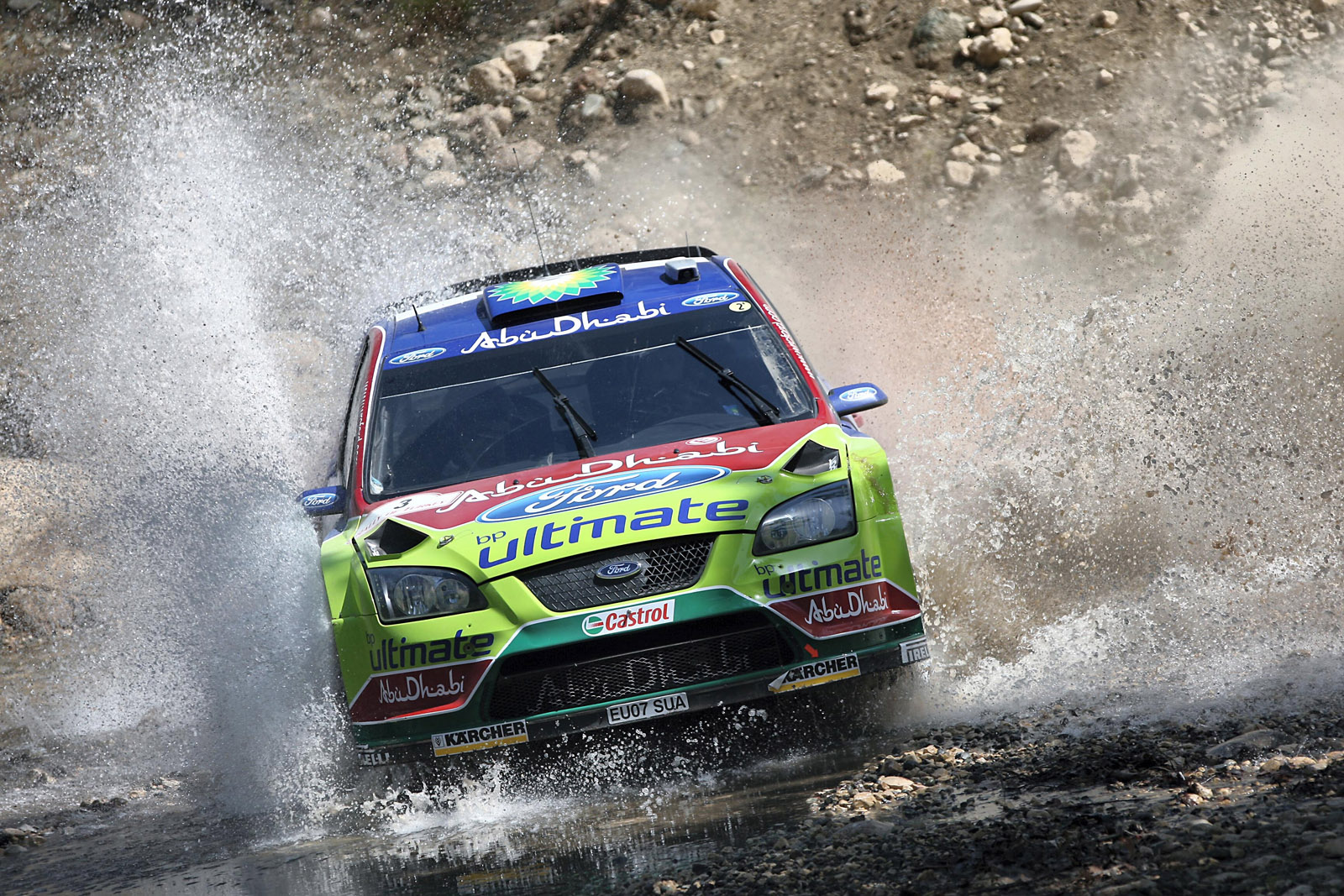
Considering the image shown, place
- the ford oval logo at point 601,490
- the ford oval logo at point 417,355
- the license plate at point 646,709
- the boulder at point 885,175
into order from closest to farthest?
the license plate at point 646,709
the ford oval logo at point 601,490
the ford oval logo at point 417,355
the boulder at point 885,175

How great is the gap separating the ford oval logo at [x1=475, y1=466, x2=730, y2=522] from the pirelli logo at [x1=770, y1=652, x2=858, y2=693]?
748 mm

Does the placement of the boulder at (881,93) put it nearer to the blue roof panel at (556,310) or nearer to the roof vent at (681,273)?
the blue roof panel at (556,310)

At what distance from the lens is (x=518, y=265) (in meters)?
13.8

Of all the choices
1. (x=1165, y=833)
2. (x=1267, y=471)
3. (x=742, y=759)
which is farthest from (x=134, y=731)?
(x=1267, y=471)

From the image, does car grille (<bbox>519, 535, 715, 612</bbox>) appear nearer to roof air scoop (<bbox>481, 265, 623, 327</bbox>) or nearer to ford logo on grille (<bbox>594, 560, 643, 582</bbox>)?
ford logo on grille (<bbox>594, 560, 643, 582</bbox>)

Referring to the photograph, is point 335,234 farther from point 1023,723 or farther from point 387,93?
point 1023,723

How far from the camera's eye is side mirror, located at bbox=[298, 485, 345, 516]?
18.3ft

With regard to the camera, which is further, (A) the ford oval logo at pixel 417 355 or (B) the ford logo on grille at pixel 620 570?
(A) the ford oval logo at pixel 417 355

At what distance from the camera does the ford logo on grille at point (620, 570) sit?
4.64 m

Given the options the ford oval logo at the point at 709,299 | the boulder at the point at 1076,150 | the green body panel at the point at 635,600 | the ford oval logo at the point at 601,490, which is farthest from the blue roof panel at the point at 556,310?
the boulder at the point at 1076,150

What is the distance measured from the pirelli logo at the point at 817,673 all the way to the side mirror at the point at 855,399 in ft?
3.98

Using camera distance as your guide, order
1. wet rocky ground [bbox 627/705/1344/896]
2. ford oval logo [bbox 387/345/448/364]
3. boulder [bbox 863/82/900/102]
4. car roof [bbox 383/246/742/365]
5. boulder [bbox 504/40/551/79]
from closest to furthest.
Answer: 1. wet rocky ground [bbox 627/705/1344/896]
2. ford oval logo [bbox 387/345/448/364]
3. car roof [bbox 383/246/742/365]
4. boulder [bbox 863/82/900/102]
5. boulder [bbox 504/40/551/79]

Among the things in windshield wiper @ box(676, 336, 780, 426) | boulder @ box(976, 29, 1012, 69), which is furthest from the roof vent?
boulder @ box(976, 29, 1012, 69)

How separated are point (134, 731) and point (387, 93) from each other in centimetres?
1129
